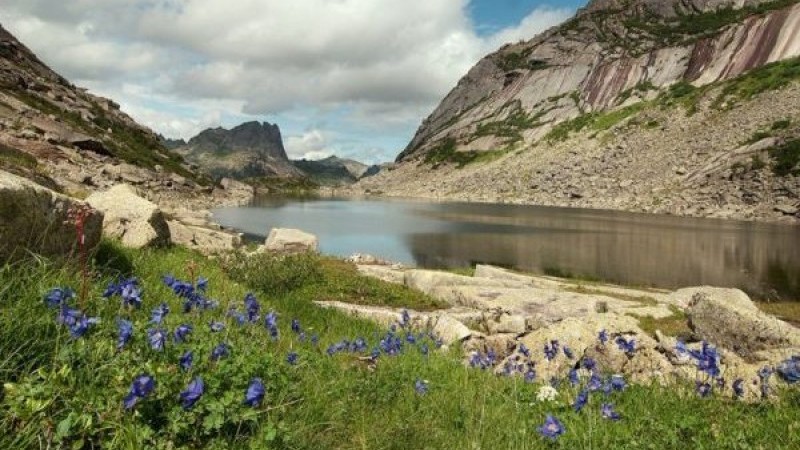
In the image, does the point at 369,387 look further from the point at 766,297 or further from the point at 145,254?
the point at 766,297

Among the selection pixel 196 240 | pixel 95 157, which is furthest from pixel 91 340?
pixel 95 157

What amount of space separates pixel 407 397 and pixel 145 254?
8.88m

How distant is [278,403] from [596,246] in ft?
→ 208

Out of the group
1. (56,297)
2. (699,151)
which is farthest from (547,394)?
(699,151)

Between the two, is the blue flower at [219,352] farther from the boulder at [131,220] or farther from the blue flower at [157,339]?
the boulder at [131,220]

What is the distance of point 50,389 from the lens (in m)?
4.18

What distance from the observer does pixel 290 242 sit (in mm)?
38156

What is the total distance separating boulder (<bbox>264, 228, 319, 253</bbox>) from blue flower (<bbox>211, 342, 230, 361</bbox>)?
31.4 m

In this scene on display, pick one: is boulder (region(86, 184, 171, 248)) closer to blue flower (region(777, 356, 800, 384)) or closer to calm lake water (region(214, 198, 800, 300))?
blue flower (region(777, 356, 800, 384))

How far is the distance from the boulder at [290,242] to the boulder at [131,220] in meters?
17.3

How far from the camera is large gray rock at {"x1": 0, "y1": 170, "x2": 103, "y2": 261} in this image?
26.0 ft

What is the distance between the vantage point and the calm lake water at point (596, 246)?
48.8m

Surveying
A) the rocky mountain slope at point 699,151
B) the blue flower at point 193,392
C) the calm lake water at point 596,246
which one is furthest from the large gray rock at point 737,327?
the rocky mountain slope at point 699,151

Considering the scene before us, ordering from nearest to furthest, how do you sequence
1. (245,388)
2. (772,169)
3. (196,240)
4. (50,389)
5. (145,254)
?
(50,389), (245,388), (145,254), (196,240), (772,169)
